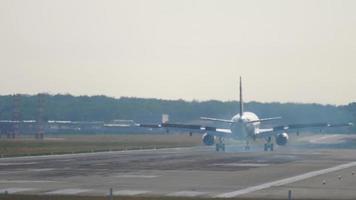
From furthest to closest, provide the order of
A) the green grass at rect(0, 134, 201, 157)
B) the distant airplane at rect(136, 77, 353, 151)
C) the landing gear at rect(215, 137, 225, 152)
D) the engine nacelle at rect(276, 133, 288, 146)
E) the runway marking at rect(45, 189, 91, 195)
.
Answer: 1. the engine nacelle at rect(276, 133, 288, 146)
2. the landing gear at rect(215, 137, 225, 152)
3. the distant airplane at rect(136, 77, 353, 151)
4. the green grass at rect(0, 134, 201, 157)
5. the runway marking at rect(45, 189, 91, 195)

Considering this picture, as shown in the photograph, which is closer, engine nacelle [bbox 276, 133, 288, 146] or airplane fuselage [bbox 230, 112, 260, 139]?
airplane fuselage [bbox 230, 112, 260, 139]

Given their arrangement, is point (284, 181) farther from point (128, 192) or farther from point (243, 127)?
point (243, 127)

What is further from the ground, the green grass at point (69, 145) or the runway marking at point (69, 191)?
the green grass at point (69, 145)

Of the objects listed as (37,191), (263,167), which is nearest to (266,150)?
(263,167)

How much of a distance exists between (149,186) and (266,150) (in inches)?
2330

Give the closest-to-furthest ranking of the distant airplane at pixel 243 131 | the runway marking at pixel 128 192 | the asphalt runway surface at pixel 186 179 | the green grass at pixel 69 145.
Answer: the runway marking at pixel 128 192, the asphalt runway surface at pixel 186 179, the green grass at pixel 69 145, the distant airplane at pixel 243 131

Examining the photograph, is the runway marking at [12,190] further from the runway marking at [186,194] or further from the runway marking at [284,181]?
the runway marking at [284,181]

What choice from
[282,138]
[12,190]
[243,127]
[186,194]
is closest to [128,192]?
[186,194]

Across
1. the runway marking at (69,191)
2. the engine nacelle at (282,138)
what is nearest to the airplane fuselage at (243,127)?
the engine nacelle at (282,138)

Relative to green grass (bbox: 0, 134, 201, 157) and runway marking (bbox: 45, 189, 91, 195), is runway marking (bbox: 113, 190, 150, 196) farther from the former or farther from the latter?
green grass (bbox: 0, 134, 201, 157)

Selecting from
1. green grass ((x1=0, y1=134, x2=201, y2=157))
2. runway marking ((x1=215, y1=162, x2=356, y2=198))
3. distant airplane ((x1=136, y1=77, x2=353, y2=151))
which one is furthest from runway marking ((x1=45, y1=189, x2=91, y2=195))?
distant airplane ((x1=136, y1=77, x2=353, y2=151))

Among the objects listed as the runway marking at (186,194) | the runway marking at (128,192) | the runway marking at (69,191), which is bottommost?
the runway marking at (186,194)

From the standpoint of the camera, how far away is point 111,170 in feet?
191

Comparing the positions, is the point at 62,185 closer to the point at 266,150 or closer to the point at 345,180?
the point at 345,180
